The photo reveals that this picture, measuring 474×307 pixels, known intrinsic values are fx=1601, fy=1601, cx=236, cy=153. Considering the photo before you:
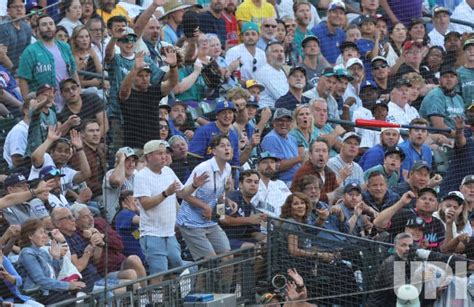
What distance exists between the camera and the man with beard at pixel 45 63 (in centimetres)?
1352

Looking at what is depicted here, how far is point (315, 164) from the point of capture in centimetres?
1441

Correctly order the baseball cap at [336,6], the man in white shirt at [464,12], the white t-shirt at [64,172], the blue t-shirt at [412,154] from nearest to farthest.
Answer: the white t-shirt at [64,172], the blue t-shirt at [412,154], the baseball cap at [336,6], the man in white shirt at [464,12]

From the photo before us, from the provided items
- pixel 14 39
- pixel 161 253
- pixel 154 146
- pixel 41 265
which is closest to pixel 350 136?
pixel 154 146

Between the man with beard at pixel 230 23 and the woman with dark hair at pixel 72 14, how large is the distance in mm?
2485

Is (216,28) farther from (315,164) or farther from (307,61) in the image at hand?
(315,164)

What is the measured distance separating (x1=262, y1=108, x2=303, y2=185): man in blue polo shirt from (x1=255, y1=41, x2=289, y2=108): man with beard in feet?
3.87

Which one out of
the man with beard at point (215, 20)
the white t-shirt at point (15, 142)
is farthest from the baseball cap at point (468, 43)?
the white t-shirt at point (15, 142)

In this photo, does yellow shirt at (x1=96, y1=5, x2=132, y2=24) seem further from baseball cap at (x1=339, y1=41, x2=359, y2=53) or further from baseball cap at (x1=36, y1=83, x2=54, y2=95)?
baseball cap at (x1=339, y1=41, x2=359, y2=53)

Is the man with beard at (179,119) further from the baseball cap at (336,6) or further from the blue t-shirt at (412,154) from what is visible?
the baseball cap at (336,6)

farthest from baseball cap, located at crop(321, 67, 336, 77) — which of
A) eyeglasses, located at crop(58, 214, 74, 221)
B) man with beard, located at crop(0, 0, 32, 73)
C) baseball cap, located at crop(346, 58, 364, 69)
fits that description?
eyeglasses, located at crop(58, 214, 74, 221)

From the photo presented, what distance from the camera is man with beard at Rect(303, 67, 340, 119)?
52.8ft

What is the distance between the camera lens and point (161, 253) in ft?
42.1

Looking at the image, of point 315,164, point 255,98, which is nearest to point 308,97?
point 255,98

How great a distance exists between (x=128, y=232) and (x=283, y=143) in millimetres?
2371
